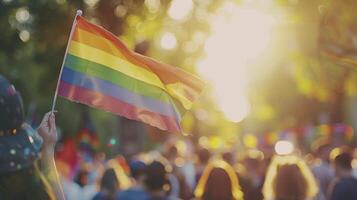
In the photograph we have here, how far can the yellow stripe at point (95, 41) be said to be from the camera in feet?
18.5

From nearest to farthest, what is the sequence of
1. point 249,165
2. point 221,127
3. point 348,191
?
point 348,191
point 249,165
point 221,127

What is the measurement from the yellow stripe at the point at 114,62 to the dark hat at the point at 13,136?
2.29m

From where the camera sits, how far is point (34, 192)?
3363mm

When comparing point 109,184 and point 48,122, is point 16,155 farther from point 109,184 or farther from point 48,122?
point 109,184

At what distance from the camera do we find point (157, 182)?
6.64 meters

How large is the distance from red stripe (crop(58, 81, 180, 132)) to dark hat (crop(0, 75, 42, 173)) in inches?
85.0

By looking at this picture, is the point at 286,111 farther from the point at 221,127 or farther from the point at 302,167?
the point at 302,167

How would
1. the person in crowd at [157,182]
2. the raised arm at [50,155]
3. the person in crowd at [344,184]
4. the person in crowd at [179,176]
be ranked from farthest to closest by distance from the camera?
the person in crowd at [179,176] < the person in crowd at [344,184] < the person in crowd at [157,182] < the raised arm at [50,155]

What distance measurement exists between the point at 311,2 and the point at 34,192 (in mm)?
7694

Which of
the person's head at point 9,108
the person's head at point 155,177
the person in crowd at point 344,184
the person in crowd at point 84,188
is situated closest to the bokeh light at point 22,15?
the person in crowd at point 84,188

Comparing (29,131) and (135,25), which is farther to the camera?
(135,25)

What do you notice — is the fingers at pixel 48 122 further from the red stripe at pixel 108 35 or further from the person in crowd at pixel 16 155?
the red stripe at pixel 108 35

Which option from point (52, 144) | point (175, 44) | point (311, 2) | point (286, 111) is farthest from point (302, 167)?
point (286, 111)

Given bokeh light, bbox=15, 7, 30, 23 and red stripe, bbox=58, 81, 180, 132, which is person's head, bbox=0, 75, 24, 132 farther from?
bokeh light, bbox=15, 7, 30, 23
